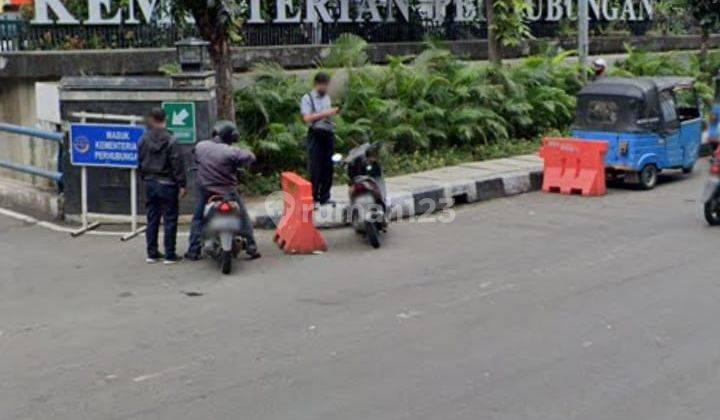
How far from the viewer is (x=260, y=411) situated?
20.9 feet

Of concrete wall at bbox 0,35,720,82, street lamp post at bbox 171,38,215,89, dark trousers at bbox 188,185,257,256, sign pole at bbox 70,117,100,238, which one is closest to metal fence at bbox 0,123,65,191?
sign pole at bbox 70,117,100,238

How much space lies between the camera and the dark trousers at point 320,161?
13.0 meters

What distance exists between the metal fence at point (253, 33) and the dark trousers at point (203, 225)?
5641mm

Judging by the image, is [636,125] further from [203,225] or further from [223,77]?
[203,225]

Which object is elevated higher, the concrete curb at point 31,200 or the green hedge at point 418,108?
the green hedge at point 418,108

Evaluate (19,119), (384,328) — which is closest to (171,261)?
(384,328)

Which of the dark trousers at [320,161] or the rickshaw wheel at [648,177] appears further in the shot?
the rickshaw wheel at [648,177]

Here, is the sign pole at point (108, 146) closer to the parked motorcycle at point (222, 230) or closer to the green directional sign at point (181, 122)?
the green directional sign at point (181, 122)

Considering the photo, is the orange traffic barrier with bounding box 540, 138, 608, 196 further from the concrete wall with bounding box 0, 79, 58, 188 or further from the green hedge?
the concrete wall with bounding box 0, 79, 58, 188

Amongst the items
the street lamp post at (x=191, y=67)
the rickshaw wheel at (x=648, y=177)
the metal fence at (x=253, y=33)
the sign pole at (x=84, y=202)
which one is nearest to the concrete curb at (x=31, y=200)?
the sign pole at (x=84, y=202)

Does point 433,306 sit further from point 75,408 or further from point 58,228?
point 58,228

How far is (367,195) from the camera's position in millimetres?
11531

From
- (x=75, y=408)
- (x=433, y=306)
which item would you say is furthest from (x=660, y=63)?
(x=75, y=408)

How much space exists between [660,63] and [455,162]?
8195mm
